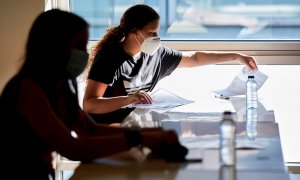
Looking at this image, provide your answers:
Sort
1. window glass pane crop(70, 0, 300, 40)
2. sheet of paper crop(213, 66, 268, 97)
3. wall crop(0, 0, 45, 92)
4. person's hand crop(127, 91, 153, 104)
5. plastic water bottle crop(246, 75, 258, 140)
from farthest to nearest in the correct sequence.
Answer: window glass pane crop(70, 0, 300, 40) → wall crop(0, 0, 45, 92) → sheet of paper crop(213, 66, 268, 97) → person's hand crop(127, 91, 153, 104) → plastic water bottle crop(246, 75, 258, 140)

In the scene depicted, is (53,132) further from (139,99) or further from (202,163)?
(139,99)

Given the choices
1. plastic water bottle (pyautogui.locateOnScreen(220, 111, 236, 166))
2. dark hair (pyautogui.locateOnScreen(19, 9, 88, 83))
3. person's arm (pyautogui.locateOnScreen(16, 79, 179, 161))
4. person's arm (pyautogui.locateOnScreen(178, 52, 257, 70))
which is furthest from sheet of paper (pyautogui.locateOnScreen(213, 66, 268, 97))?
dark hair (pyautogui.locateOnScreen(19, 9, 88, 83))

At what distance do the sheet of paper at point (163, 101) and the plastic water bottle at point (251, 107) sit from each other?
0.33 m

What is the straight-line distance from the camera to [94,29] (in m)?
3.69

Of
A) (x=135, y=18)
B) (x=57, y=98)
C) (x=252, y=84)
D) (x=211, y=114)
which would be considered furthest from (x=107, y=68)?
(x=57, y=98)

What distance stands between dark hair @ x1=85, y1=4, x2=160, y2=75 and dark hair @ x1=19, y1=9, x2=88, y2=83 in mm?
1082

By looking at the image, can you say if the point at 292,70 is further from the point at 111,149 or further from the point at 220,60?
the point at 111,149

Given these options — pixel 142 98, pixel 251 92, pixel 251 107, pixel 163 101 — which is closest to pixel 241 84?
pixel 251 92

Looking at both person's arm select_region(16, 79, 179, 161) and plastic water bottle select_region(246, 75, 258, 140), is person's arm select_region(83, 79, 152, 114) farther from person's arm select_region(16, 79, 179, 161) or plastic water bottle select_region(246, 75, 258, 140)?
person's arm select_region(16, 79, 179, 161)

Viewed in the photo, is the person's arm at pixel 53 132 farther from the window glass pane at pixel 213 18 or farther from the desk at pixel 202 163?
the window glass pane at pixel 213 18

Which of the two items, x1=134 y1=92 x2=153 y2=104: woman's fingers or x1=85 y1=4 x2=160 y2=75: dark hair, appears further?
x1=85 y1=4 x2=160 y2=75: dark hair

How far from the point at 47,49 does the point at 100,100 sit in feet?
3.30

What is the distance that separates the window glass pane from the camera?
3641mm

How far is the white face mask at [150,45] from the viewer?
2943 mm
